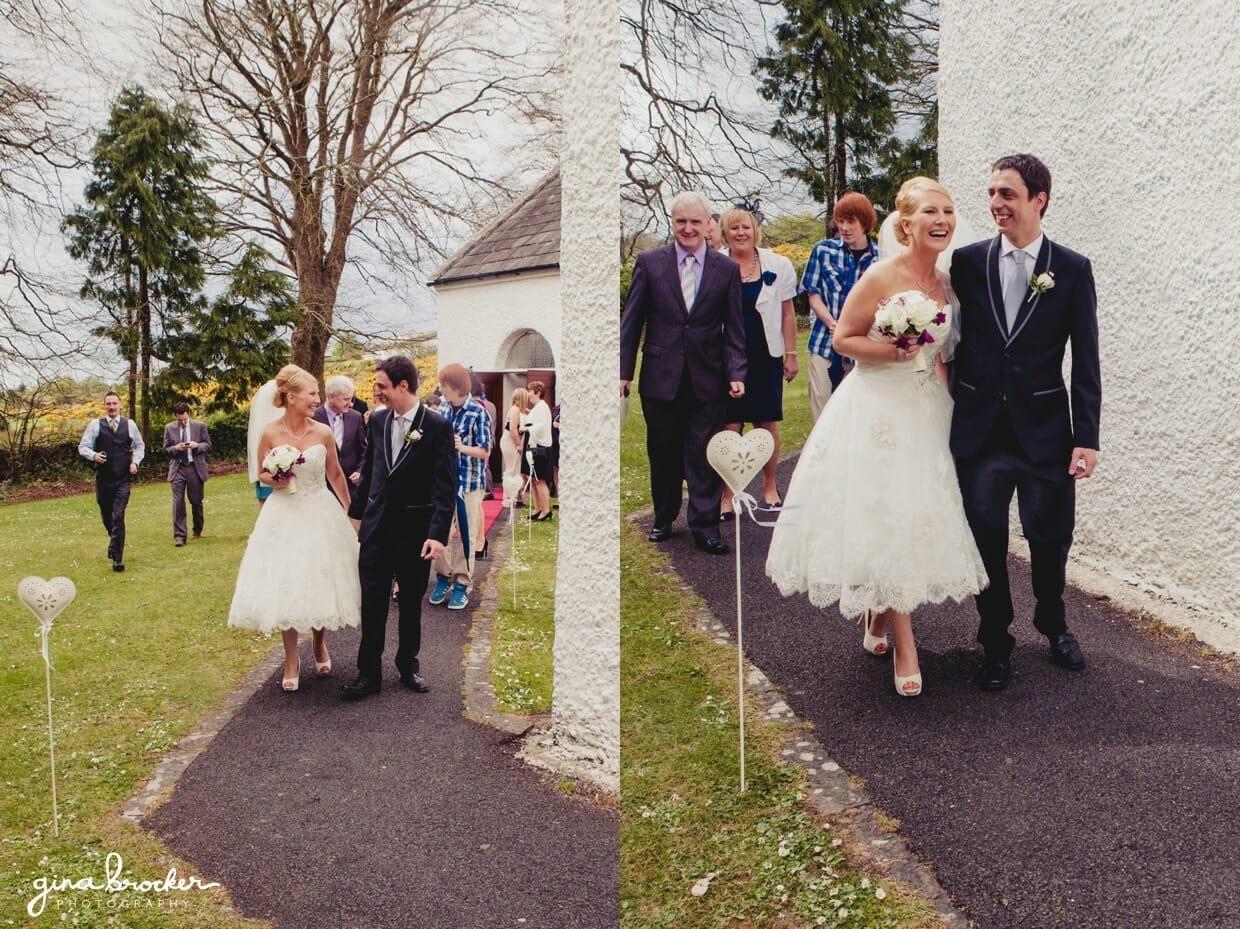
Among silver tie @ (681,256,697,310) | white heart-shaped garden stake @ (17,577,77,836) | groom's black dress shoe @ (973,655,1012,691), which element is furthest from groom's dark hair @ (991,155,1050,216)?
white heart-shaped garden stake @ (17,577,77,836)

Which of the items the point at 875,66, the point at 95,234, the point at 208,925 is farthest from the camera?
the point at 95,234

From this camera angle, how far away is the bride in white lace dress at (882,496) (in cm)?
142

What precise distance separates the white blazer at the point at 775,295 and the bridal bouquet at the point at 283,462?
103cm

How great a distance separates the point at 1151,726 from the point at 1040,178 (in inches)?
27.9

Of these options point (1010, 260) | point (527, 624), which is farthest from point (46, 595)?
point (1010, 260)

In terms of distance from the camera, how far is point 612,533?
1959 mm

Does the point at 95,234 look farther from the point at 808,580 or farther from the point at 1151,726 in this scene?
the point at 1151,726

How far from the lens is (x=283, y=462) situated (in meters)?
1.90

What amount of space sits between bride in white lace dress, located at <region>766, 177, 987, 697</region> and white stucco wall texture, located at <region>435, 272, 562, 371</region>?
0.76 meters

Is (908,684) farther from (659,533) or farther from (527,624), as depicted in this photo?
(527,624)

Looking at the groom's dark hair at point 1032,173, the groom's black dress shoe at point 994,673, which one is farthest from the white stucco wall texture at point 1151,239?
the groom's black dress shoe at point 994,673

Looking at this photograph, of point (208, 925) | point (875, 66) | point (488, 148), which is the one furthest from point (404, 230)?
point (208, 925)

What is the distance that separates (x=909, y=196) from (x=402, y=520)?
4.53 feet

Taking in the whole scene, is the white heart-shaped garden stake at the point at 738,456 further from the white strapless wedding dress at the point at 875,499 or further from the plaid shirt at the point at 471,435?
the plaid shirt at the point at 471,435
